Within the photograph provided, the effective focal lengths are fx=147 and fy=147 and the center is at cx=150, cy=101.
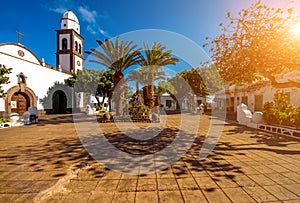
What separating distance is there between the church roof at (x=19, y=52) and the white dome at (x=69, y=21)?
669 inches

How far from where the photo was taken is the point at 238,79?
21.3ft

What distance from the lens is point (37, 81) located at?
19.2 m

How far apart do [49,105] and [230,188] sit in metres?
24.4

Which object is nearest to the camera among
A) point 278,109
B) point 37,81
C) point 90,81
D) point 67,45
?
point 278,109

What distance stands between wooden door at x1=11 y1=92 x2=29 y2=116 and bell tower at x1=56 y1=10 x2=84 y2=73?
44.5 feet

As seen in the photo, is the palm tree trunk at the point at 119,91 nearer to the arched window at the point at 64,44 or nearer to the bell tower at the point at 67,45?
the bell tower at the point at 67,45

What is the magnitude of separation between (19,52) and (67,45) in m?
15.8

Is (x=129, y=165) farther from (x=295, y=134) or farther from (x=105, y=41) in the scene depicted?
(x=105, y=41)

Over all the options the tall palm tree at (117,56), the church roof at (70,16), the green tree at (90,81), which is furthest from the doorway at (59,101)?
the church roof at (70,16)

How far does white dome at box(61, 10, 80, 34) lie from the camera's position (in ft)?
105

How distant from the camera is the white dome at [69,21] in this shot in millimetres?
32062

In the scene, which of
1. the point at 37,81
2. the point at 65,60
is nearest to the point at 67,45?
the point at 65,60

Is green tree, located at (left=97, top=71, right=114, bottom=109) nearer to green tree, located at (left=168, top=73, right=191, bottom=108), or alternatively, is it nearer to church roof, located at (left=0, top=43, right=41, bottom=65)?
church roof, located at (left=0, top=43, right=41, bottom=65)

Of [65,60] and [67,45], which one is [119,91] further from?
[67,45]
